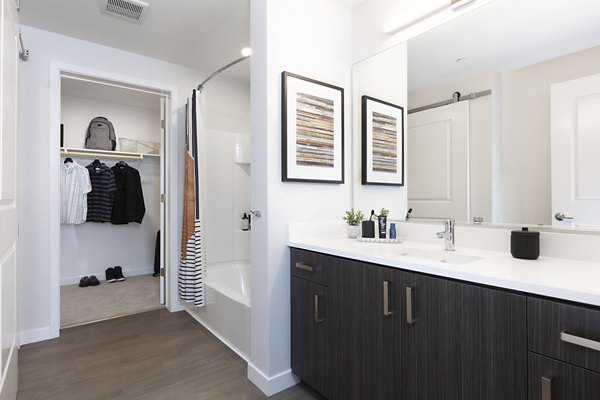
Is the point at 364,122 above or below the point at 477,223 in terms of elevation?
above

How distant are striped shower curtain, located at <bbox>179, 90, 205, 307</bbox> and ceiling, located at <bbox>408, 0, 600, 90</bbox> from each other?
5.96 feet

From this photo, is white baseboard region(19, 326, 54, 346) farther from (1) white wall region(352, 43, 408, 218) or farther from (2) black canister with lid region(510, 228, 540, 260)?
(2) black canister with lid region(510, 228, 540, 260)

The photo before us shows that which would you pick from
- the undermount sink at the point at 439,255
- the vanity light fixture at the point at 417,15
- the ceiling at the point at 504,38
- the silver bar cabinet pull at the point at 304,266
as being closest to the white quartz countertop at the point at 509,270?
the undermount sink at the point at 439,255

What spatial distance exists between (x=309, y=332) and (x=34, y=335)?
2.31 metres

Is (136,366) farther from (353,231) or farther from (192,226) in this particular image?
(353,231)

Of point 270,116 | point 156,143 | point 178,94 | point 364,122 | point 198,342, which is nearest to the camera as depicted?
point 270,116

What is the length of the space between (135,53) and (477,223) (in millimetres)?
3168

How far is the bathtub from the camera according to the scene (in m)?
2.21

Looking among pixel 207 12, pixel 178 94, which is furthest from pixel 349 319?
pixel 178 94

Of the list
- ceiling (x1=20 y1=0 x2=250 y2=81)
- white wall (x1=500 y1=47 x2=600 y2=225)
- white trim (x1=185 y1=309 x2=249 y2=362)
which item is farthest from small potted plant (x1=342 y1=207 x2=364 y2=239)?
ceiling (x1=20 y1=0 x2=250 y2=81)

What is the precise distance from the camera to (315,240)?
1.88 meters

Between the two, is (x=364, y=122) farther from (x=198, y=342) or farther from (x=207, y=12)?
(x=198, y=342)

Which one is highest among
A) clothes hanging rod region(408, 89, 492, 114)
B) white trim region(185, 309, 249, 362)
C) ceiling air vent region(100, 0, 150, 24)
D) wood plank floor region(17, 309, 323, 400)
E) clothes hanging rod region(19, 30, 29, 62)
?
ceiling air vent region(100, 0, 150, 24)

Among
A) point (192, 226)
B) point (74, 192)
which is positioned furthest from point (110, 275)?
point (192, 226)
